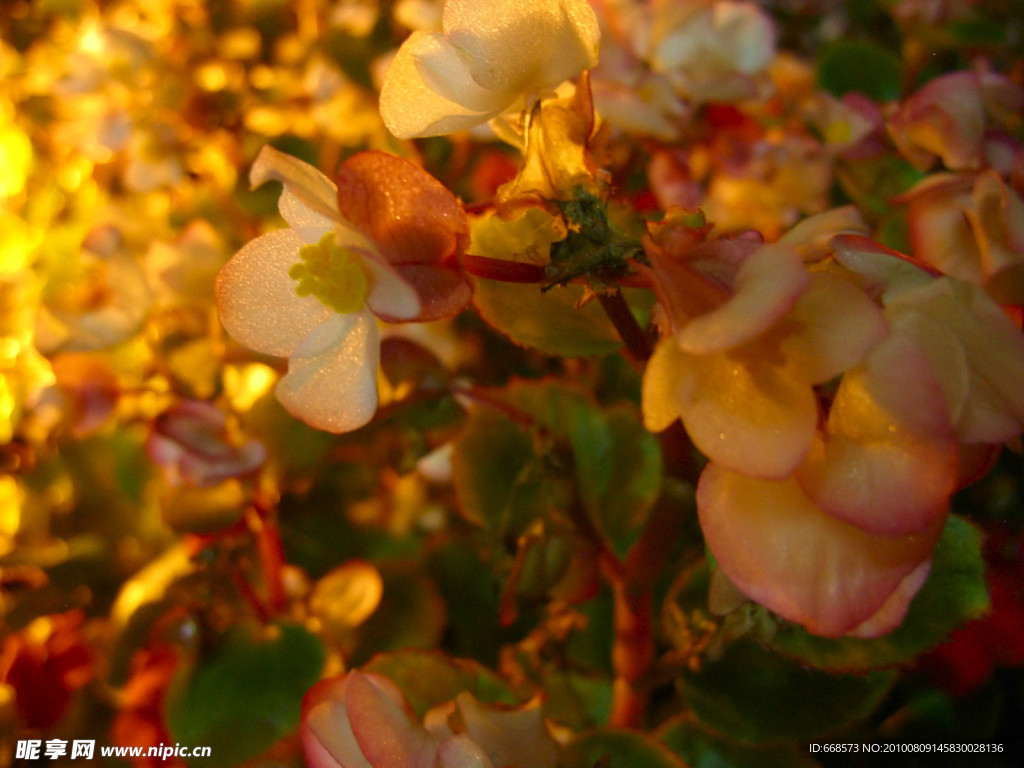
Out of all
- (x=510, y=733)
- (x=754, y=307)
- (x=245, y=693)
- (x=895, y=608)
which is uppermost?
(x=754, y=307)

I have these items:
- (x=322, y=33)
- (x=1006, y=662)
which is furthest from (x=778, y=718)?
(x=322, y=33)

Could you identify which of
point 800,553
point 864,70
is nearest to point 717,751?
point 800,553

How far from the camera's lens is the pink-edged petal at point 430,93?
272 millimetres

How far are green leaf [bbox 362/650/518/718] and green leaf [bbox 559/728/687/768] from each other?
2.7 inches

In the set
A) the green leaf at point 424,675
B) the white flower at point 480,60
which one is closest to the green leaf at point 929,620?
the green leaf at point 424,675

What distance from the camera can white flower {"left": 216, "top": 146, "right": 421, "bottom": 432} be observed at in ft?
0.83

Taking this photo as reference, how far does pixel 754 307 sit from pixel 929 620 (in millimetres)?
257

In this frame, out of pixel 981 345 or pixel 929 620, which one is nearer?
pixel 981 345

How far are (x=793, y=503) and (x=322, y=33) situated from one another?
0.80m

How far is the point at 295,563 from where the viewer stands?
69cm

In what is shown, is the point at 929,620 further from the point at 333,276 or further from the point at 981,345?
the point at 333,276

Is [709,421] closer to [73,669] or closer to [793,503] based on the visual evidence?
[793,503]

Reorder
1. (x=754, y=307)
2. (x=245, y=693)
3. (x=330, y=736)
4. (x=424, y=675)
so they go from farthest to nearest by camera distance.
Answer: (x=245, y=693) < (x=424, y=675) < (x=330, y=736) < (x=754, y=307)

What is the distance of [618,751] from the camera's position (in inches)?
16.3
